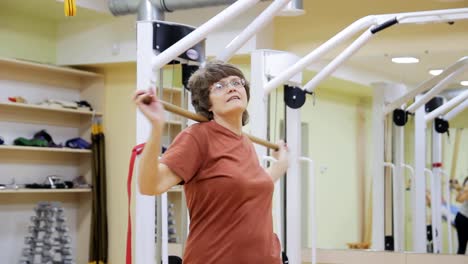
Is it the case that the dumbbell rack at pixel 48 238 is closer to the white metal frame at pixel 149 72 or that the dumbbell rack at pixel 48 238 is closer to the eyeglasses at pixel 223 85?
the white metal frame at pixel 149 72

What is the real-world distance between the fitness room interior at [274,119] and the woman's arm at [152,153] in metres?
1.45

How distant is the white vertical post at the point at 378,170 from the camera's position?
231 inches

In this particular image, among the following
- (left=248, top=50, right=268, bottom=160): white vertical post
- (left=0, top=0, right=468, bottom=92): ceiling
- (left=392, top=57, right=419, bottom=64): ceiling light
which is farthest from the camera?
(left=392, top=57, right=419, bottom=64): ceiling light

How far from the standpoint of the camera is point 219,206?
223 cm

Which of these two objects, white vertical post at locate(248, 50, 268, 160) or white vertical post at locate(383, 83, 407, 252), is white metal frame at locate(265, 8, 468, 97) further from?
white vertical post at locate(383, 83, 407, 252)

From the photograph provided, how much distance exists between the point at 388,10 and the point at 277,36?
0.97 metres

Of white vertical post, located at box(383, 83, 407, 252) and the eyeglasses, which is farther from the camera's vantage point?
white vertical post, located at box(383, 83, 407, 252)

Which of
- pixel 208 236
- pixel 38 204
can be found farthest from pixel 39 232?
pixel 208 236

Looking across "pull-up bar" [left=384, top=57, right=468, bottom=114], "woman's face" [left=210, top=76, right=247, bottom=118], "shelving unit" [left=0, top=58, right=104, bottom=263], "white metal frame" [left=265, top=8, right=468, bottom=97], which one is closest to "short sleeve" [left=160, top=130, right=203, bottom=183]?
"woman's face" [left=210, top=76, right=247, bottom=118]

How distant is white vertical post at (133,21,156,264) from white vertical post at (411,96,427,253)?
280cm

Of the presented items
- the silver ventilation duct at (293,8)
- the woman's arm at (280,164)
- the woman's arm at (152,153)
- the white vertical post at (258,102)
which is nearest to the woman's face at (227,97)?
the woman's arm at (152,153)

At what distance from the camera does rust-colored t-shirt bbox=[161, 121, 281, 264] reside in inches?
87.7

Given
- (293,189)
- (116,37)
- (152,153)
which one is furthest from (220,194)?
(116,37)

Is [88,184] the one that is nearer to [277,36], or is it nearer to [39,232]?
[39,232]
